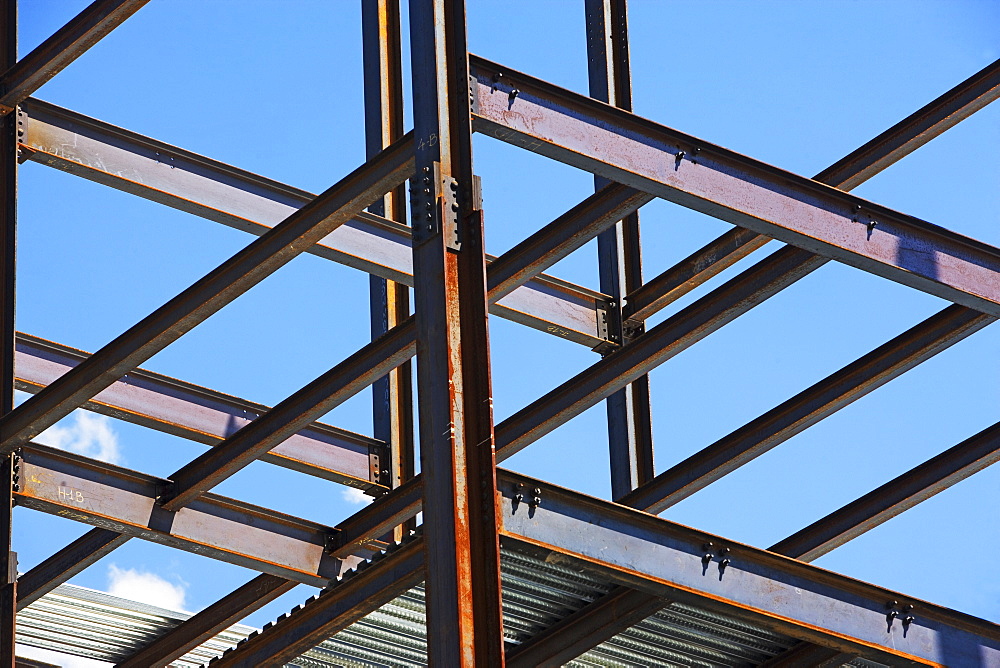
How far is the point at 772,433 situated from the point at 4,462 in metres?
5.99

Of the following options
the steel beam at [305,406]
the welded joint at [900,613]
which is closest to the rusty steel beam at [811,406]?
the steel beam at [305,406]

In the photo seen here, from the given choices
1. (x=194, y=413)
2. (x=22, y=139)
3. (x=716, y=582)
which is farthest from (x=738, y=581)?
(x=22, y=139)

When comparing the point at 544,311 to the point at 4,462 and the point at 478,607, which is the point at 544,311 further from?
the point at 478,607

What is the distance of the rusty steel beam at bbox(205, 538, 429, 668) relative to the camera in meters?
11.5

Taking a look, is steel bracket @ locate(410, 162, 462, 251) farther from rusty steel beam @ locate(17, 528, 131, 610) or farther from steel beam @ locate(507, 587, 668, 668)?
rusty steel beam @ locate(17, 528, 131, 610)

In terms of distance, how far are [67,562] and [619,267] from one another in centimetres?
593

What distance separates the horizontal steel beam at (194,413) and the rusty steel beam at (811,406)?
134 inches

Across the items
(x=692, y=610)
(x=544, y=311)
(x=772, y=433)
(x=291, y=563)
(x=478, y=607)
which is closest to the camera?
(x=478, y=607)

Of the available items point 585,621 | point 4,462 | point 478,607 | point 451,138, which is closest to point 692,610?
point 585,621

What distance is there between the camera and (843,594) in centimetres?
1095

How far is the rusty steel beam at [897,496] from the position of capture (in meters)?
13.7

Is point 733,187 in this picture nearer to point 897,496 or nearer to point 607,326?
point 897,496

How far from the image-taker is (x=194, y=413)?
16328mm

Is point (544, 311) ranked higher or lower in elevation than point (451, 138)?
higher
